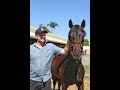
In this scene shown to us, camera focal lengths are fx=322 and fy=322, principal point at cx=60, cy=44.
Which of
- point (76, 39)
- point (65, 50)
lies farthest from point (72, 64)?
point (76, 39)

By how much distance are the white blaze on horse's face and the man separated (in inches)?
6.2

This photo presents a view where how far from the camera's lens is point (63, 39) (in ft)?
11.8

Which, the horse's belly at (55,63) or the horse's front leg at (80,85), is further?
the horse's belly at (55,63)

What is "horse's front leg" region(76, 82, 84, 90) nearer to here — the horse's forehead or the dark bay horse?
the dark bay horse

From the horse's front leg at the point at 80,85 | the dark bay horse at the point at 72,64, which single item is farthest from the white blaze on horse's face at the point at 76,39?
the horse's front leg at the point at 80,85

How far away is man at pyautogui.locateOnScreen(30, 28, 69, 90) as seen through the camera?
10.7ft

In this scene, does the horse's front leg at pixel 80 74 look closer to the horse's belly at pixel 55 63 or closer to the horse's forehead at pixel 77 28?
the horse's belly at pixel 55 63

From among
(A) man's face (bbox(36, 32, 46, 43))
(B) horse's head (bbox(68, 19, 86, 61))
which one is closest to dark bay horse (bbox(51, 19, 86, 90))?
(B) horse's head (bbox(68, 19, 86, 61))

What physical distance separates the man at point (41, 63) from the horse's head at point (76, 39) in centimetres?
16

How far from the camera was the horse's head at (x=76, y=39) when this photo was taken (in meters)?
3.27
